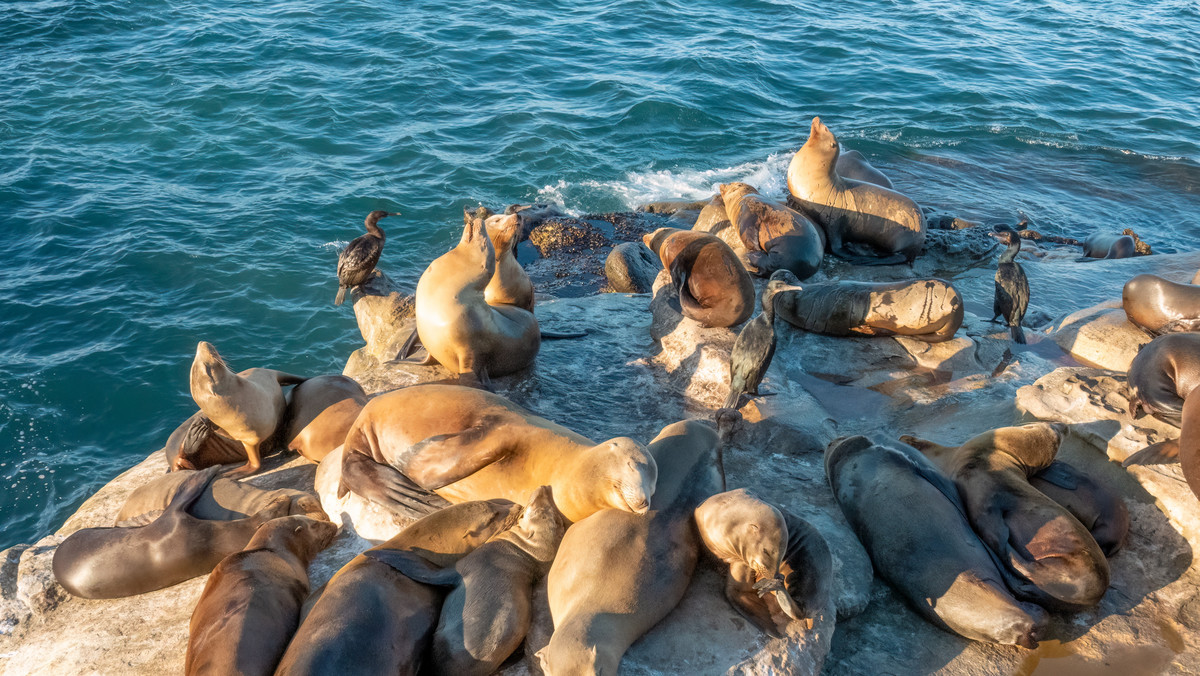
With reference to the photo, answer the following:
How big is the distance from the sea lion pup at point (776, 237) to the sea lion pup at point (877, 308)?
0.90 m

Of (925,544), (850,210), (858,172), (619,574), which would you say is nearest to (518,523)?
(619,574)

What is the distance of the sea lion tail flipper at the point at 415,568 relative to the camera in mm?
3838

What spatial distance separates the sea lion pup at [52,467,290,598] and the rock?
5.69 meters

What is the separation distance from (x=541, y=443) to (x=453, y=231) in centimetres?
841

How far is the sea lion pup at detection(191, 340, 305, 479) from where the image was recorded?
5.40 metres

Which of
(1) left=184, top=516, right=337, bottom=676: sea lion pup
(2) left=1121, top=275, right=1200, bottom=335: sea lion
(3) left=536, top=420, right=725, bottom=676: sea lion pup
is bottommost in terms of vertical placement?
(2) left=1121, top=275, right=1200, bottom=335: sea lion

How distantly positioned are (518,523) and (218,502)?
6.45ft

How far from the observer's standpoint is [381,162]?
1391 centimetres

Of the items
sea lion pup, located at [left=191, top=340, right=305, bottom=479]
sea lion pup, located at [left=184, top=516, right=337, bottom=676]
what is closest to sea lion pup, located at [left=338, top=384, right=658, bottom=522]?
sea lion pup, located at [left=184, top=516, right=337, bottom=676]

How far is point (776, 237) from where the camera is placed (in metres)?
8.95

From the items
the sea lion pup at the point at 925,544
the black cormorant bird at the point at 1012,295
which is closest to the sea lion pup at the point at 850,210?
the black cormorant bird at the point at 1012,295

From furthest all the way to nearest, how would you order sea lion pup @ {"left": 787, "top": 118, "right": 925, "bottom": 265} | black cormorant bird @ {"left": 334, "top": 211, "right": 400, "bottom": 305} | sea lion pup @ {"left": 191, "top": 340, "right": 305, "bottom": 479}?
1. sea lion pup @ {"left": 787, "top": 118, "right": 925, "bottom": 265}
2. black cormorant bird @ {"left": 334, "top": 211, "right": 400, "bottom": 305}
3. sea lion pup @ {"left": 191, "top": 340, "right": 305, "bottom": 479}

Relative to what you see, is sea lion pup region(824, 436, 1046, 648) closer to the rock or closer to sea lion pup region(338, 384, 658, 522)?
sea lion pup region(338, 384, 658, 522)

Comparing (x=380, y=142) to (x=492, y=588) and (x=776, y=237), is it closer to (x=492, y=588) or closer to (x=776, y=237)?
(x=776, y=237)
